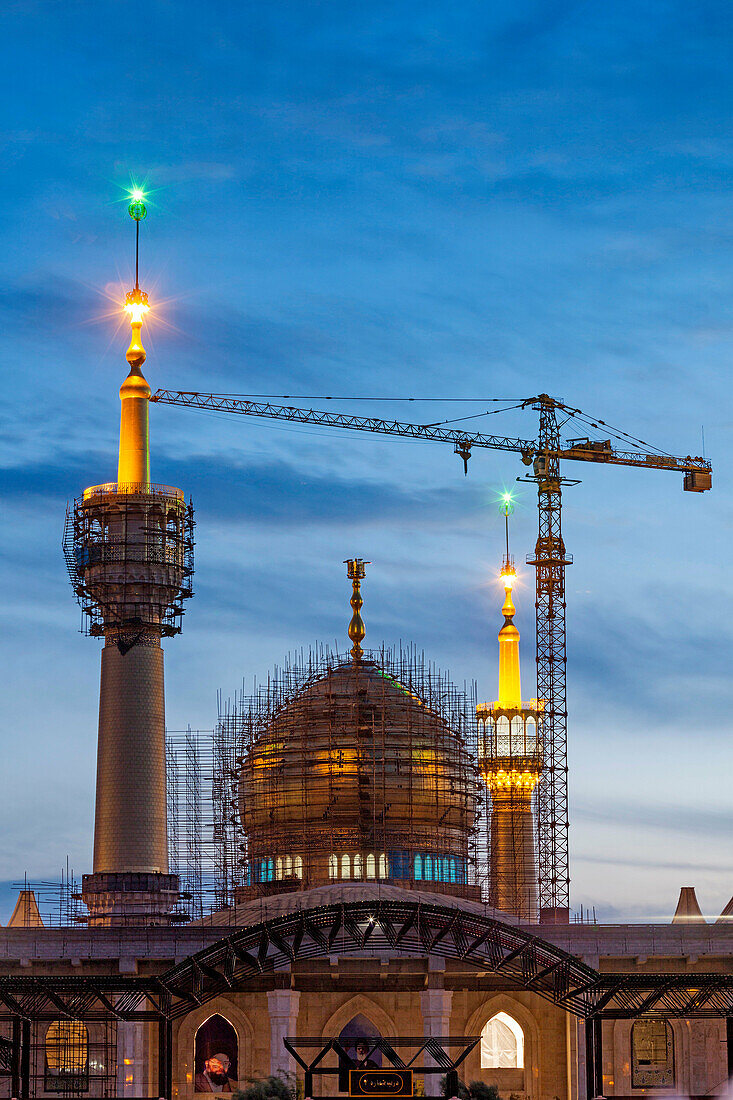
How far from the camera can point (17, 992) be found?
60125 mm

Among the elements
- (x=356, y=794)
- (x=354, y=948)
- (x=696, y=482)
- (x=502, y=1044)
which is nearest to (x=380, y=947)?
(x=354, y=948)

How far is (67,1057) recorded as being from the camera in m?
75.6

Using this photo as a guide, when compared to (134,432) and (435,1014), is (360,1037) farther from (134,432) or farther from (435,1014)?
(134,432)

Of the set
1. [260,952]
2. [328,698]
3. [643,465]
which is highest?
[643,465]

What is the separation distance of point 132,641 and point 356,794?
13685 mm

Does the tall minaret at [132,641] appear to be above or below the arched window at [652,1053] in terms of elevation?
above

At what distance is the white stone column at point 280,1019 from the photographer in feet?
233

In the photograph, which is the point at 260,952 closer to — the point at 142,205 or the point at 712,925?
the point at 712,925

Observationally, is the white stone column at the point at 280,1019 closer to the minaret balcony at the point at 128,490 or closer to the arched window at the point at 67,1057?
the arched window at the point at 67,1057

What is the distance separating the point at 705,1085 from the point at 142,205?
5445 cm

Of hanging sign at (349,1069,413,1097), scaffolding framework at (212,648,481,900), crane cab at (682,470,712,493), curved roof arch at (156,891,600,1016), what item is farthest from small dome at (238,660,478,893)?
crane cab at (682,470,712,493)

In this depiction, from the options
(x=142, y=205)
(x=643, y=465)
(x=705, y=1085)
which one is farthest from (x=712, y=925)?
(x=643, y=465)

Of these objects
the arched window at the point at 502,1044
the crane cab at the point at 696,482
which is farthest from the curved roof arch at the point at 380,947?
the crane cab at the point at 696,482

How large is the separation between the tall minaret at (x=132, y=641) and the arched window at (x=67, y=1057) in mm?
9306
